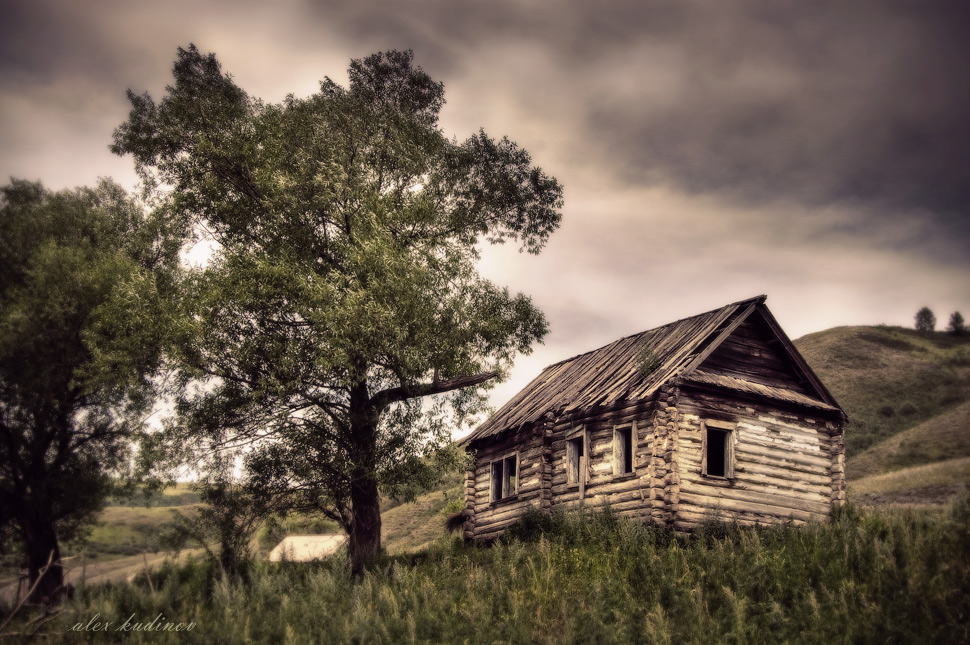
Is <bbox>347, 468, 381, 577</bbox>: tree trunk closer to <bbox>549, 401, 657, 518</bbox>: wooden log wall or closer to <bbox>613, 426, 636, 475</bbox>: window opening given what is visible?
<bbox>549, 401, 657, 518</bbox>: wooden log wall

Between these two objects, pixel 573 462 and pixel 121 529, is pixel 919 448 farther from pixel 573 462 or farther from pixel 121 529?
pixel 121 529

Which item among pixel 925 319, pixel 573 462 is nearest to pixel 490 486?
pixel 573 462

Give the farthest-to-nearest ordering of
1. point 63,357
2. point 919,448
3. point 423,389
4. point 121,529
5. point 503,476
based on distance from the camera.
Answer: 1. point 121,529
2. point 919,448
3. point 503,476
4. point 63,357
5. point 423,389

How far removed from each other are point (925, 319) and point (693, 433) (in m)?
95.4

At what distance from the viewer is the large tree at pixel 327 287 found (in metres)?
15.3

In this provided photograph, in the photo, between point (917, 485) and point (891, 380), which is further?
point (891, 380)

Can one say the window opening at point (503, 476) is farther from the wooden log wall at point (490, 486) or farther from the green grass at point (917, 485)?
the green grass at point (917, 485)

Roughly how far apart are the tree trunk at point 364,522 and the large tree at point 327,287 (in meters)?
0.04

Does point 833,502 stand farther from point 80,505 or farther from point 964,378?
point 964,378

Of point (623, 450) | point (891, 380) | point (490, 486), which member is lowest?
point (490, 486)

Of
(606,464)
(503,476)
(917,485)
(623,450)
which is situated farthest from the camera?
(917,485)

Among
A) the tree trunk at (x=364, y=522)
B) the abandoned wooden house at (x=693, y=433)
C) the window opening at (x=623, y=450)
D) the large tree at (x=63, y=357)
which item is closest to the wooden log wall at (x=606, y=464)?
the abandoned wooden house at (x=693, y=433)

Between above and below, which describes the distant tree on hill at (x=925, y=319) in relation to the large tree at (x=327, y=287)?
above

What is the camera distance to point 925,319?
95.1 meters
